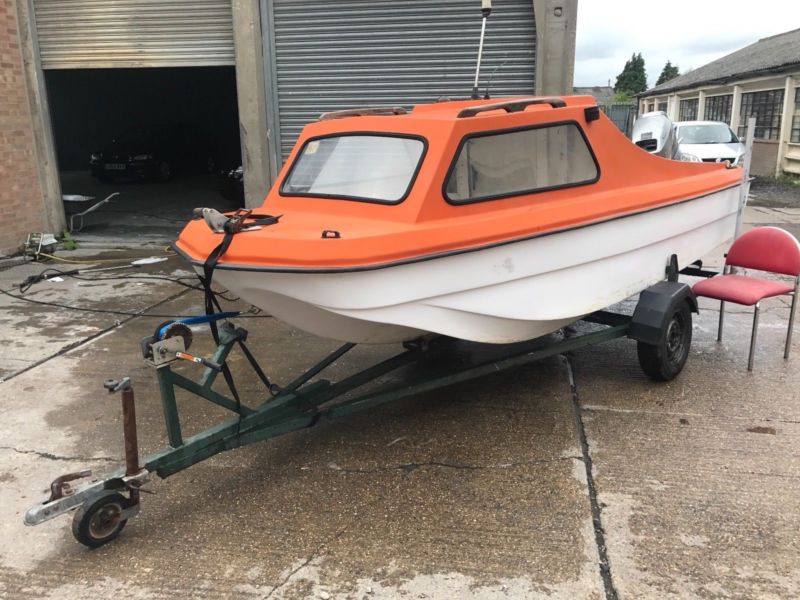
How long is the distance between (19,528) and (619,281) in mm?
3426

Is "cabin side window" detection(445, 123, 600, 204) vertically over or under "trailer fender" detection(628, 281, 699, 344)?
over

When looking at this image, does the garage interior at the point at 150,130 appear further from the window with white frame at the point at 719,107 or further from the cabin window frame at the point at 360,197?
the window with white frame at the point at 719,107

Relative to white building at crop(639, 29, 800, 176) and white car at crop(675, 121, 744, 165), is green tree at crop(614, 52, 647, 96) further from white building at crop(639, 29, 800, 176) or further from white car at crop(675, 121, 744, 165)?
white car at crop(675, 121, 744, 165)

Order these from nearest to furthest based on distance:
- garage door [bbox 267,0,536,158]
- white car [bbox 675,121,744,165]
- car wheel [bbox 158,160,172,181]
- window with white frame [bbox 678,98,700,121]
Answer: garage door [bbox 267,0,536,158]
white car [bbox 675,121,744,165]
car wheel [bbox 158,160,172,181]
window with white frame [bbox 678,98,700,121]

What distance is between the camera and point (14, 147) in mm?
8258

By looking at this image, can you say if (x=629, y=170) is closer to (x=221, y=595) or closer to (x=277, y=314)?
(x=277, y=314)

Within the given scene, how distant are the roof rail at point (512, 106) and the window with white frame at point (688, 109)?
27721 mm

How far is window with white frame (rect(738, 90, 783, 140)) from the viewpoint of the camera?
1972 centimetres

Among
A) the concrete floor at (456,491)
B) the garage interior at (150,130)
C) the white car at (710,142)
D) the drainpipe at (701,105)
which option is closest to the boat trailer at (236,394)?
the concrete floor at (456,491)

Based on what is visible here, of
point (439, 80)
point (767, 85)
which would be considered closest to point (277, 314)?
point (439, 80)

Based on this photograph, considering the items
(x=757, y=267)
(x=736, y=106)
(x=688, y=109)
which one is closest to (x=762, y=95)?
(x=736, y=106)

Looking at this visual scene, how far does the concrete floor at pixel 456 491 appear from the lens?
8.51 ft

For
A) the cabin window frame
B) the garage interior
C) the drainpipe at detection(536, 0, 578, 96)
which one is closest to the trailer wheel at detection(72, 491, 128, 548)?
the cabin window frame

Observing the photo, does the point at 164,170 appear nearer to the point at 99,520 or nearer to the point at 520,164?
the point at 520,164
